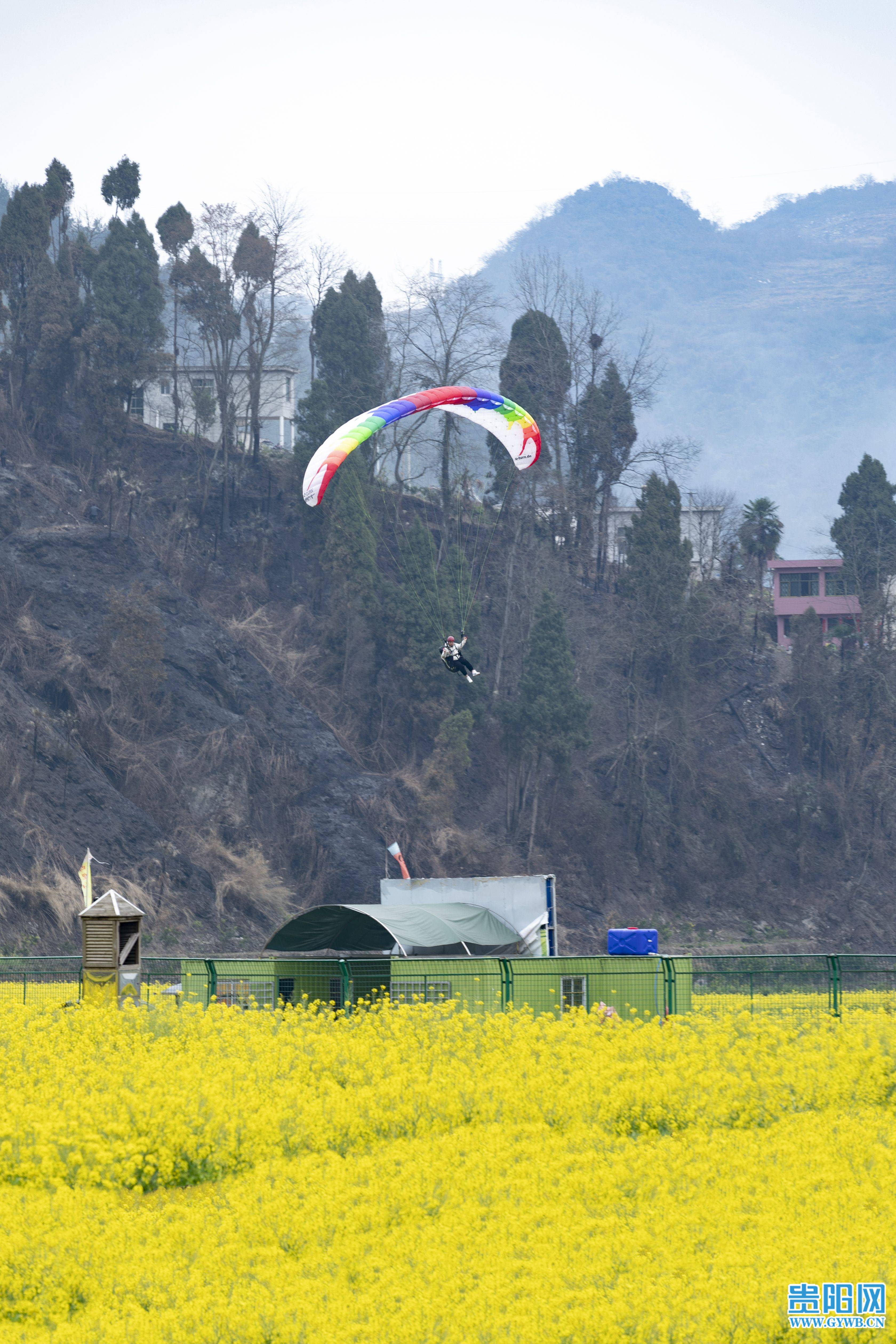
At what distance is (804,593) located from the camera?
83.5 metres

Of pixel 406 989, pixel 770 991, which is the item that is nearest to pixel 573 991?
pixel 406 989

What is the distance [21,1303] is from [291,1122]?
4577mm

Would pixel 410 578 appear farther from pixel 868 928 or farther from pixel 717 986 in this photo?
pixel 717 986

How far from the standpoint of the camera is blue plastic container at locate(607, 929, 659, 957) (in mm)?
24750

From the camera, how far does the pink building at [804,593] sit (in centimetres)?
8175

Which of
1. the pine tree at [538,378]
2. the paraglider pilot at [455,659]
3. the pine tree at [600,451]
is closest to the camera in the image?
the paraglider pilot at [455,659]

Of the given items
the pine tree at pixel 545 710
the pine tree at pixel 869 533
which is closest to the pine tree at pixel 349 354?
the pine tree at pixel 545 710

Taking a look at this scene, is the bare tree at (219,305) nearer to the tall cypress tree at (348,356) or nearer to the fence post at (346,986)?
the tall cypress tree at (348,356)

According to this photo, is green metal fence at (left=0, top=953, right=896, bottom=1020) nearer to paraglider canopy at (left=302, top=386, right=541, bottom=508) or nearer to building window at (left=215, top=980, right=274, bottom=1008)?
building window at (left=215, top=980, right=274, bottom=1008)

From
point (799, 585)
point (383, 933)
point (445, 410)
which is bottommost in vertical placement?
point (383, 933)

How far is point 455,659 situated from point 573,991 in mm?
10123

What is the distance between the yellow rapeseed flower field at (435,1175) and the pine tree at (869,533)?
54.6m

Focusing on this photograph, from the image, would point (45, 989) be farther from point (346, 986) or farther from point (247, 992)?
point (346, 986)

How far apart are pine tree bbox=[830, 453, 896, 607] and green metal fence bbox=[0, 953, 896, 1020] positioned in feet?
162
